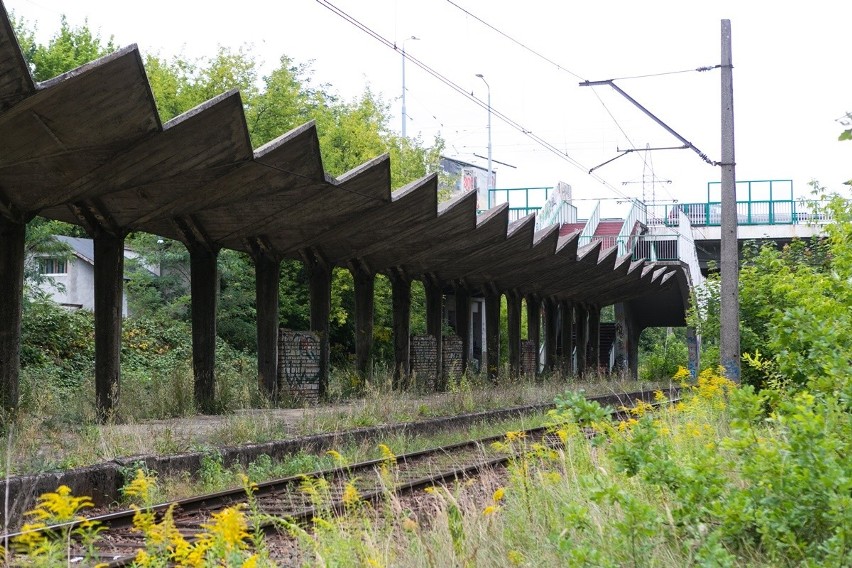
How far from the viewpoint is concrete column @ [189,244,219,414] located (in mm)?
20188

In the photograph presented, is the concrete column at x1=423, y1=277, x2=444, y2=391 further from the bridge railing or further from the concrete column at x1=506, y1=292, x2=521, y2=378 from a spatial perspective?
the bridge railing

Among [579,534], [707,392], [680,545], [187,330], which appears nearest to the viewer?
[680,545]

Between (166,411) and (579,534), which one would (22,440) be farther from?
(579,534)

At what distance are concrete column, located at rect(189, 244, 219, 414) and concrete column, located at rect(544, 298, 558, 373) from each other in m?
23.3

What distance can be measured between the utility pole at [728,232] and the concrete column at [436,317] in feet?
41.3

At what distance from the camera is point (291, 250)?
75.5 feet

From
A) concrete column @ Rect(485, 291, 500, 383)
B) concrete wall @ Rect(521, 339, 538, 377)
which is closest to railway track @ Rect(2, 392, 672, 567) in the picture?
concrete column @ Rect(485, 291, 500, 383)

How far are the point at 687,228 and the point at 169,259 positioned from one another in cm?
2058

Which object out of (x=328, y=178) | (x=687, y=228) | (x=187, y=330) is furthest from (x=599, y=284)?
(x=328, y=178)

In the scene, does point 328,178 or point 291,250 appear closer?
point 328,178

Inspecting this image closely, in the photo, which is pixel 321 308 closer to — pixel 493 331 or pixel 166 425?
pixel 166 425

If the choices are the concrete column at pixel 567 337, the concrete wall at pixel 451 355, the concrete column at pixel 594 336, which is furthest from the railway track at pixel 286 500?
the concrete column at pixel 594 336

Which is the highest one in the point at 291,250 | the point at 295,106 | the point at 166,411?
the point at 295,106

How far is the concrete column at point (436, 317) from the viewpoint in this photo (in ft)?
101
